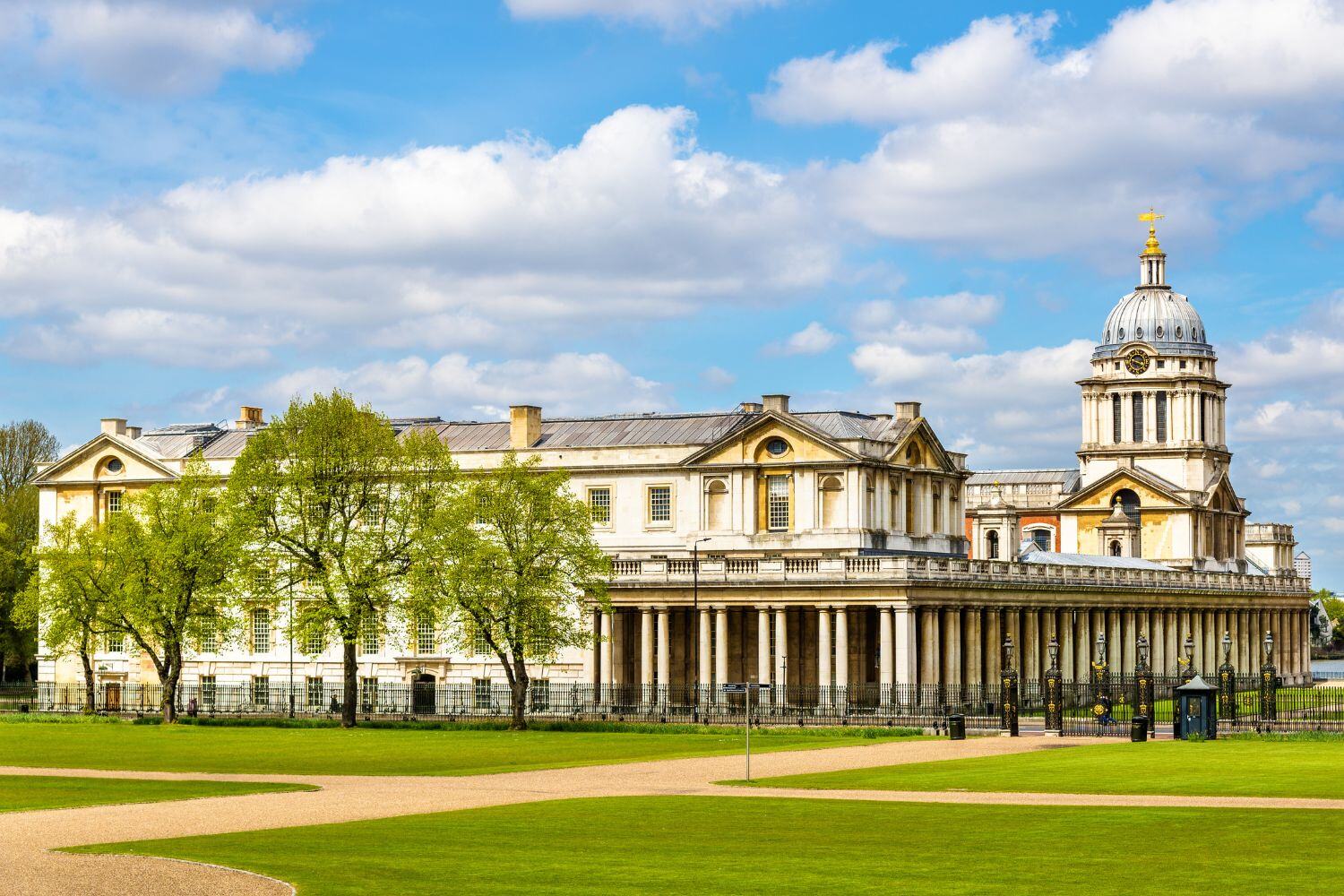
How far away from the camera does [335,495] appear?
86438 millimetres

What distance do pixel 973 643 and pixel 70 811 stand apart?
62.1 meters

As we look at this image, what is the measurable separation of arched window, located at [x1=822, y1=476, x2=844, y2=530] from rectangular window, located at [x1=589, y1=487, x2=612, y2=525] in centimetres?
1140

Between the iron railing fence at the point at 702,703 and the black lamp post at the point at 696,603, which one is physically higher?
the black lamp post at the point at 696,603

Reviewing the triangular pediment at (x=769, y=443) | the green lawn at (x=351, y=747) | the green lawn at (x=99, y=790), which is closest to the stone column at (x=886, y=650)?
the triangular pediment at (x=769, y=443)

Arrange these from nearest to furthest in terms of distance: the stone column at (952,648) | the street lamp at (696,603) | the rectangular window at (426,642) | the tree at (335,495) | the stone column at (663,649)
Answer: the tree at (335,495) < the street lamp at (696,603) < the stone column at (952,648) < the stone column at (663,649) < the rectangular window at (426,642)

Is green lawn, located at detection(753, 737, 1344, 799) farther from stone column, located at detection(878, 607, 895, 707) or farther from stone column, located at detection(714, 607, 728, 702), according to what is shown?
stone column, located at detection(714, 607, 728, 702)

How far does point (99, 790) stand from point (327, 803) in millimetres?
6631

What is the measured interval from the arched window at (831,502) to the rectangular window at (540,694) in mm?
15192

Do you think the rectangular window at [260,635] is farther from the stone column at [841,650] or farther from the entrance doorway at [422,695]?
the stone column at [841,650]

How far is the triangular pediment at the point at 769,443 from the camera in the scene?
322ft

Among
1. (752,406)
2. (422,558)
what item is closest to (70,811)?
(422,558)

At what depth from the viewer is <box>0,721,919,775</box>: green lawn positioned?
54375 mm

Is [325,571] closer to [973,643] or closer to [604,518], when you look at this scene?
[604,518]

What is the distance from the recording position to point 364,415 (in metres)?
87.8
